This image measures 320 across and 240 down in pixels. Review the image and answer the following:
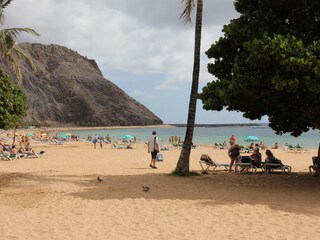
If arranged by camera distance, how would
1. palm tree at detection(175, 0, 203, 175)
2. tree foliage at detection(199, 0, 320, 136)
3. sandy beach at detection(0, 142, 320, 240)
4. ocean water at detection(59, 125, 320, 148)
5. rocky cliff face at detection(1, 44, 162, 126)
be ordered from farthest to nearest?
rocky cliff face at detection(1, 44, 162, 126)
ocean water at detection(59, 125, 320, 148)
palm tree at detection(175, 0, 203, 175)
tree foliage at detection(199, 0, 320, 136)
sandy beach at detection(0, 142, 320, 240)

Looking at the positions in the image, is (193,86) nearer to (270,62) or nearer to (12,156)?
(270,62)

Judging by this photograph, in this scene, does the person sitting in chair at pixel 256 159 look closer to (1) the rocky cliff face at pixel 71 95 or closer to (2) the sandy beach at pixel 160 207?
(2) the sandy beach at pixel 160 207

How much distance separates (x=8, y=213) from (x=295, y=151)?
101 feet

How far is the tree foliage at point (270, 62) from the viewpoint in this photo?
946 cm

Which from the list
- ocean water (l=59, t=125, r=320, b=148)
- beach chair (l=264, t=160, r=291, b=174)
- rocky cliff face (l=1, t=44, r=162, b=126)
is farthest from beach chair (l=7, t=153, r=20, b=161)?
rocky cliff face (l=1, t=44, r=162, b=126)

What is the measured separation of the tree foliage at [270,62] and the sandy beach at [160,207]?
2557 mm

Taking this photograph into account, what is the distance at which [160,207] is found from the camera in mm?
8891

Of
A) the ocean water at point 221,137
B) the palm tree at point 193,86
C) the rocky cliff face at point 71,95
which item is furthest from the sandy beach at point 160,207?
the rocky cliff face at point 71,95

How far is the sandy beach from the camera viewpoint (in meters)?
6.74

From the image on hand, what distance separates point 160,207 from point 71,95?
162 meters

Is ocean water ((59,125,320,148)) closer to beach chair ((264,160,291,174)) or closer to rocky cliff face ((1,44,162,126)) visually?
rocky cliff face ((1,44,162,126))

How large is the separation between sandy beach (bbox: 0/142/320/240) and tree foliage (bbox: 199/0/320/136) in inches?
101

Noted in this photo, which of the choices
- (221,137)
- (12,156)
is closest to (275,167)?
(12,156)

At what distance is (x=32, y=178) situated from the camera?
13.8 m
